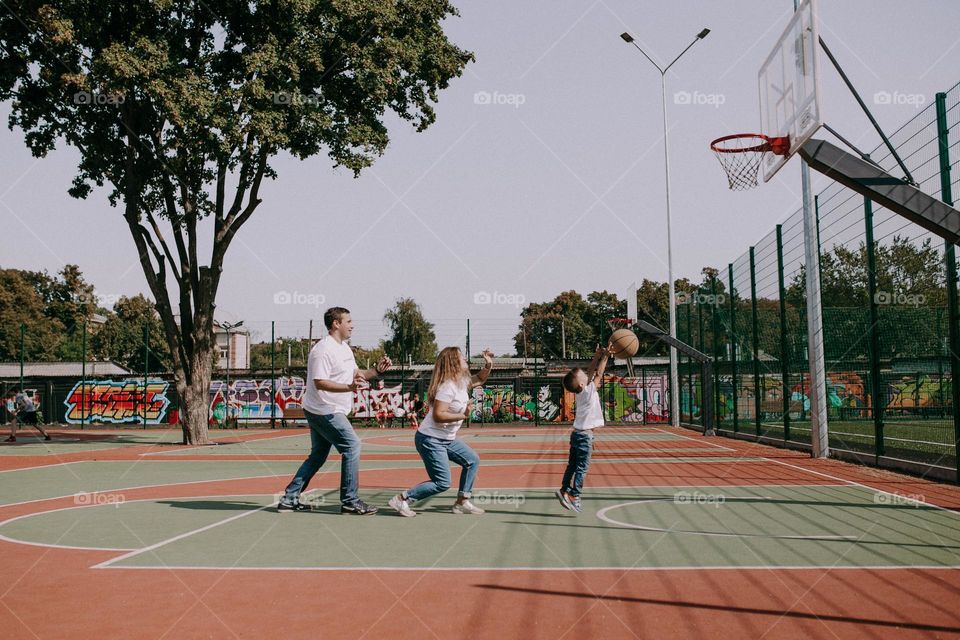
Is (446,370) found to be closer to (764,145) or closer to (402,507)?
(402,507)

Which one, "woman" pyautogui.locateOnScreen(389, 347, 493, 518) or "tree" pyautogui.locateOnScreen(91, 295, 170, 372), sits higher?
"tree" pyautogui.locateOnScreen(91, 295, 170, 372)

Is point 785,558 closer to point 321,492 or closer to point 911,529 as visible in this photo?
point 911,529

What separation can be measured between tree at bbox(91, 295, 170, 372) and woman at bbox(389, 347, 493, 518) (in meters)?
64.0

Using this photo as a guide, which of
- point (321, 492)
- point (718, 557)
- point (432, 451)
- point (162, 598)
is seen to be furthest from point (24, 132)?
point (718, 557)

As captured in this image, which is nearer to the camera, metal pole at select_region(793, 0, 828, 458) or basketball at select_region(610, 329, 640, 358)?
basketball at select_region(610, 329, 640, 358)

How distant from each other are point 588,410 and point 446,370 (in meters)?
1.62

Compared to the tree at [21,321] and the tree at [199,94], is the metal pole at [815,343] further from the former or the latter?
the tree at [21,321]

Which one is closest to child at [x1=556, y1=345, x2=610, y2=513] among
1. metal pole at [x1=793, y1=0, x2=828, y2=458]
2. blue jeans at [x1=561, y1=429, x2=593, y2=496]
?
blue jeans at [x1=561, y1=429, x2=593, y2=496]

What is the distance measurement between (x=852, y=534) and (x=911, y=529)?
697 millimetres

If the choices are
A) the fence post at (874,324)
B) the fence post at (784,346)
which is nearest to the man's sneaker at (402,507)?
the fence post at (874,324)

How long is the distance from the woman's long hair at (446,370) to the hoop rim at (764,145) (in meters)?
A: 4.90

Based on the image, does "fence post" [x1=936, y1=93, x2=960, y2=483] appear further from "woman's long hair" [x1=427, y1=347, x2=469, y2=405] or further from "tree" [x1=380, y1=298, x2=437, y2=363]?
"tree" [x1=380, y1=298, x2=437, y2=363]

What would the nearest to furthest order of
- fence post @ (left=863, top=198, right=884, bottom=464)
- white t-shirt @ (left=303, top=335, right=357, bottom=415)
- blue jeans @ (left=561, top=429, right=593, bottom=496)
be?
white t-shirt @ (left=303, top=335, right=357, bottom=415) < blue jeans @ (left=561, top=429, right=593, bottom=496) < fence post @ (left=863, top=198, right=884, bottom=464)

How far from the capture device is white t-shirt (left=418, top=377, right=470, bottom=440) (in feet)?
28.4
